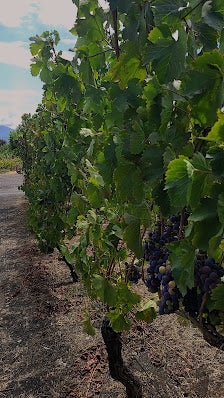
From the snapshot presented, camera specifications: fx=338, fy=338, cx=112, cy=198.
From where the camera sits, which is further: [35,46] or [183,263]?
[35,46]

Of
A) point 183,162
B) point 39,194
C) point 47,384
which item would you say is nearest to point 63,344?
point 47,384

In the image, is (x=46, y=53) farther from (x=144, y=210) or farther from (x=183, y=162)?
(x=183, y=162)

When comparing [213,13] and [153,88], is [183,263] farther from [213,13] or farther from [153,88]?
[213,13]

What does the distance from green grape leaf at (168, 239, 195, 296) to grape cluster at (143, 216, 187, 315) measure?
310mm

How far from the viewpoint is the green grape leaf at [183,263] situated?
1.17m

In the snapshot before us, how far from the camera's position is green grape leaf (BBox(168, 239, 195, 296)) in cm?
117

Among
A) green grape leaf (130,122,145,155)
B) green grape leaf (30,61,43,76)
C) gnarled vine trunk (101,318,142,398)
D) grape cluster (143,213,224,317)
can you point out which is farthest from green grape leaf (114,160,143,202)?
gnarled vine trunk (101,318,142,398)

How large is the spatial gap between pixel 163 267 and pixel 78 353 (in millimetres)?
2942

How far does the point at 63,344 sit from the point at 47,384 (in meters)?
0.69

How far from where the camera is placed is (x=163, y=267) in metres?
1.63

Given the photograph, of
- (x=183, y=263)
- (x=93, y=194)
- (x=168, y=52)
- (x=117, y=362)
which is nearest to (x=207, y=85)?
(x=168, y=52)

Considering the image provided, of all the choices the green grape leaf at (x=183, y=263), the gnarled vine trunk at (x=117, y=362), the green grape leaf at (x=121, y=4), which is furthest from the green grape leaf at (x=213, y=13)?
the gnarled vine trunk at (x=117, y=362)

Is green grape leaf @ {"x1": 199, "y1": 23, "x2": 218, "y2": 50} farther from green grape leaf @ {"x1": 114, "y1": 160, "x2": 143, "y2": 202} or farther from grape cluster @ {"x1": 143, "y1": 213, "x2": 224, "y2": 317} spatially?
grape cluster @ {"x1": 143, "y1": 213, "x2": 224, "y2": 317}

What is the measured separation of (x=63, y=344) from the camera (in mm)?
4285
